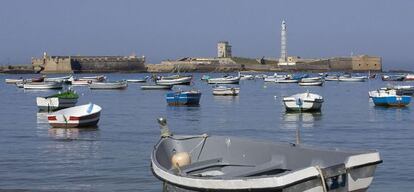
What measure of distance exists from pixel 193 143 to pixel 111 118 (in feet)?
80.3

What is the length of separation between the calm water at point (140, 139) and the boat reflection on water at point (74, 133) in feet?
0.12

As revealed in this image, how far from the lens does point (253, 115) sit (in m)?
39.6

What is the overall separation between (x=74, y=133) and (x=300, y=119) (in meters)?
12.2

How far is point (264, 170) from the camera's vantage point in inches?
446

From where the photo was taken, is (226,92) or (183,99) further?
(226,92)

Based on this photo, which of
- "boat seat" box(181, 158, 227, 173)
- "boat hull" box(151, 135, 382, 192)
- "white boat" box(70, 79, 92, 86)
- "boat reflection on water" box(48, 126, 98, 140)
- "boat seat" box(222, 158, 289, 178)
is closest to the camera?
"boat hull" box(151, 135, 382, 192)

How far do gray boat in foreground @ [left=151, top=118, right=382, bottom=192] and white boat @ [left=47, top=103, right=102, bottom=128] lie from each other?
16.3 m

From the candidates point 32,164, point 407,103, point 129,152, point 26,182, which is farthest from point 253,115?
point 26,182

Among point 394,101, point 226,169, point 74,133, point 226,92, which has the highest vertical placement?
point 226,169

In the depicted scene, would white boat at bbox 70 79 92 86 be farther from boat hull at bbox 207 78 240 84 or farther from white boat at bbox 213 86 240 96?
white boat at bbox 213 86 240 96

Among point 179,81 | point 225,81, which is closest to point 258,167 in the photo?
point 179,81

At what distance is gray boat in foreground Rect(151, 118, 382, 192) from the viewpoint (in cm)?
952

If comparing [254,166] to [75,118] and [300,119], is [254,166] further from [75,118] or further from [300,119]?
[300,119]

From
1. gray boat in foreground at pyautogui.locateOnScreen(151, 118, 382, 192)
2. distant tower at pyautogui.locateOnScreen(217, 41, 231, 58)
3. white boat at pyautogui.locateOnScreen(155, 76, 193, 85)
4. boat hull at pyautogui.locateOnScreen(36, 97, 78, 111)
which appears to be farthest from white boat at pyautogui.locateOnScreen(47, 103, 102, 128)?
distant tower at pyautogui.locateOnScreen(217, 41, 231, 58)
